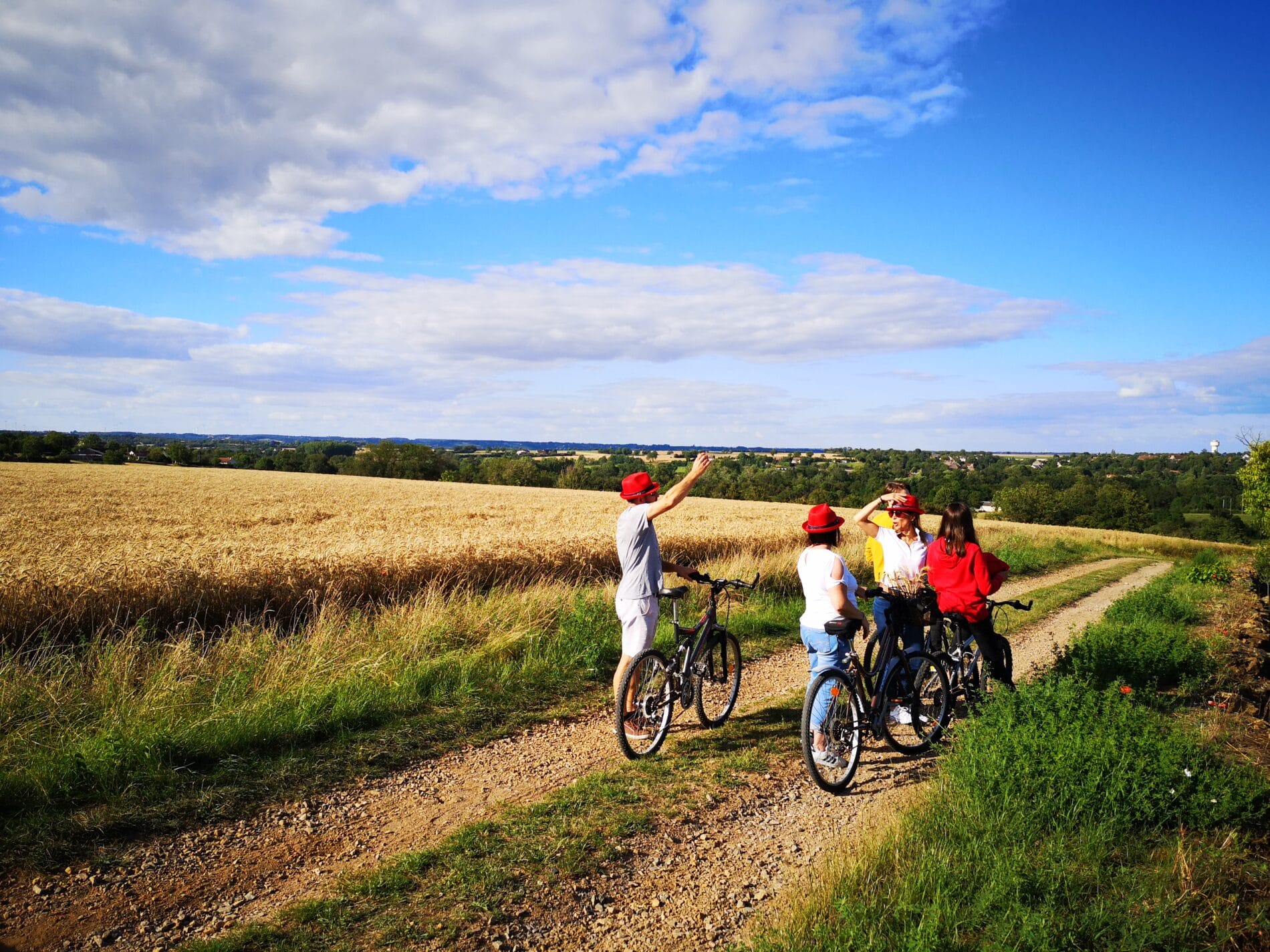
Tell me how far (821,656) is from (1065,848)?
1970mm

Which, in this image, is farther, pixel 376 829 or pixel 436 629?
pixel 436 629

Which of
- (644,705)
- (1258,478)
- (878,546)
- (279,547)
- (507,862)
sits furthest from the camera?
(1258,478)

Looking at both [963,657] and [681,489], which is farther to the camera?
[963,657]

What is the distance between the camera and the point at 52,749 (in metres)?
5.04

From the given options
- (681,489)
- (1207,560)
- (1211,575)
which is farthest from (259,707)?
(1207,560)

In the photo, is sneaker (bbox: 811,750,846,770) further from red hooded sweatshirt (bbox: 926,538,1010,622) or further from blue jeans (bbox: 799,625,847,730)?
red hooded sweatshirt (bbox: 926,538,1010,622)

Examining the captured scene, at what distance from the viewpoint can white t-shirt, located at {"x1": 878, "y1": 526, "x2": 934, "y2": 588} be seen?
724 cm

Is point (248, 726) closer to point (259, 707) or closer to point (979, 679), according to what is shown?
point (259, 707)

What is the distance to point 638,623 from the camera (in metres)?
5.82

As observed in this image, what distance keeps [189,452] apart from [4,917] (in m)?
84.2

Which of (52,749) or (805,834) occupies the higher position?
(52,749)

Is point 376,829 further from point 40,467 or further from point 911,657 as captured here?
point 40,467

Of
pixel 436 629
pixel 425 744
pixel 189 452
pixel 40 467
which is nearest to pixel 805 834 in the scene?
pixel 425 744

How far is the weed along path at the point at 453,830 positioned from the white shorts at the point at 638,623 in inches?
39.5
